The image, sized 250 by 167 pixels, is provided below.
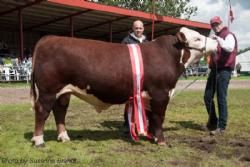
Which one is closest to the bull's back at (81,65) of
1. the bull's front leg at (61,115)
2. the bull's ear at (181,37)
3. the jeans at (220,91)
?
the bull's front leg at (61,115)

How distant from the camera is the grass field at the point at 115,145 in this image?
5410 mm

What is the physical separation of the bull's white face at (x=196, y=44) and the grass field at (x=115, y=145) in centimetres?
137

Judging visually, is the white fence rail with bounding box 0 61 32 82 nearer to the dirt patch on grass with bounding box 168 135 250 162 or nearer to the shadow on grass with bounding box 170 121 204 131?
the shadow on grass with bounding box 170 121 204 131

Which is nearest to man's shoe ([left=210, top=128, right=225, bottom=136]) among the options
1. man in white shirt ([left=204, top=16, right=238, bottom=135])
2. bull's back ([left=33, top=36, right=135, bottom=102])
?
man in white shirt ([left=204, top=16, right=238, bottom=135])

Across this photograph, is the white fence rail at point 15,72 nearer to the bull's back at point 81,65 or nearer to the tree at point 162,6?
the bull's back at point 81,65

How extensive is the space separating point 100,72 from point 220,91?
8.47ft

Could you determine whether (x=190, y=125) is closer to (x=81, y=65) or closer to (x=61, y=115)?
(x=61, y=115)

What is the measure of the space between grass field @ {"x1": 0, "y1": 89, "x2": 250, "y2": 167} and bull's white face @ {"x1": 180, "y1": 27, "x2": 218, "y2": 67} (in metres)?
1.37

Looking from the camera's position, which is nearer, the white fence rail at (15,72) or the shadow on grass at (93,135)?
the shadow on grass at (93,135)

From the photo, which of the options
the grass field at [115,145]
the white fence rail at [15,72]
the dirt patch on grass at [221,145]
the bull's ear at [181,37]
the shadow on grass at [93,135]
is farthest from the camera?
the white fence rail at [15,72]

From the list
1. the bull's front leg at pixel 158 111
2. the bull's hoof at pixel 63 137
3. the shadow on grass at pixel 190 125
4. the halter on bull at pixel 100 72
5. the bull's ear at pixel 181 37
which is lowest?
the shadow on grass at pixel 190 125

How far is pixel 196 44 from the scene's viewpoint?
22.4ft

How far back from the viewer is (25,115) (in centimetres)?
951

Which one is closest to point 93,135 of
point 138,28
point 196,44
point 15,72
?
point 138,28
